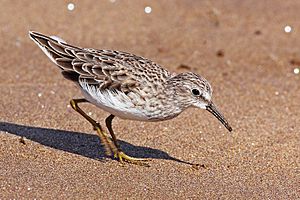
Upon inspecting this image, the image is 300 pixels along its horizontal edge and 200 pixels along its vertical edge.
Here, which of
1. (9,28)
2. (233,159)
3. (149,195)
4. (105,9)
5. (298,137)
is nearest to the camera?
(149,195)

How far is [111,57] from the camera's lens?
25.2ft

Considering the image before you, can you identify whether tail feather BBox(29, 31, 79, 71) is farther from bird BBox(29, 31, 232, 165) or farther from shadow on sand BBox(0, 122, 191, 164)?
shadow on sand BBox(0, 122, 191, 164)

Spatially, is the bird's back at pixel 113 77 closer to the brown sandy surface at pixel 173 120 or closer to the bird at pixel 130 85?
the bird at pixel 130 85

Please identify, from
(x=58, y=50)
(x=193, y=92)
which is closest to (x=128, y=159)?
(x=193, y=92)

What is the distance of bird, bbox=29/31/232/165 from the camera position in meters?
7.39

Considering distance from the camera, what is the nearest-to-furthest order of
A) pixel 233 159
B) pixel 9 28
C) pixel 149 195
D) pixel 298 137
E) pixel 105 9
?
pixel 149 195
pixel 233 159
pixel 298 137
pixel 9 28
pixel 105 9

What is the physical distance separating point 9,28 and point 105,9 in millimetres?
1795

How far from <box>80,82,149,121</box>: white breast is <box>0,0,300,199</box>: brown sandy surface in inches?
23.6

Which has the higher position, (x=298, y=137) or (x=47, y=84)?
(x=298, y=137)

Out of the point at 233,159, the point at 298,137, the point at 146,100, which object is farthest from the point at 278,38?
the point at 146,100

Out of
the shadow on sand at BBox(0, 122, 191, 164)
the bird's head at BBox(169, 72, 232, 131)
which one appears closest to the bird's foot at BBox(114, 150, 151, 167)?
the shadow on sand at BBox(0, 122, 191, 164)

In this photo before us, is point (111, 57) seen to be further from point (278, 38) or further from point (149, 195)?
point (278, 38)

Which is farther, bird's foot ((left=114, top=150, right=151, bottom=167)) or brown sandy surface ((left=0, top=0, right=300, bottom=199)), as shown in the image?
bird's foot ((left=114, top=150, right=151, bottom=167))

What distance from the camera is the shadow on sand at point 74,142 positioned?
8.05 metres
